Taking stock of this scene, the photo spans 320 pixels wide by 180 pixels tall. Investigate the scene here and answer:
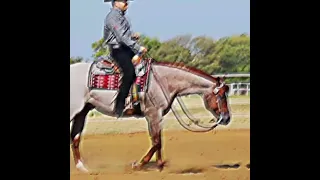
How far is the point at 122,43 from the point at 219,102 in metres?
0.75

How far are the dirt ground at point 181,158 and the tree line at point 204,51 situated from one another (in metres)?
0.44

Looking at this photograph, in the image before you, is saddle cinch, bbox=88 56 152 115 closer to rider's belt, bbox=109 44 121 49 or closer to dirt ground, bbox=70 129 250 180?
rider's belt, bbox=109 44 121 49

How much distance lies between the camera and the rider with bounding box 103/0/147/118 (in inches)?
235

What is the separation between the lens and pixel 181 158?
19.7ft

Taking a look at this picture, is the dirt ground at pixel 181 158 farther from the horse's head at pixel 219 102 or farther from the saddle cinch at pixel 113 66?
the saddle cinch at pixel 113 66

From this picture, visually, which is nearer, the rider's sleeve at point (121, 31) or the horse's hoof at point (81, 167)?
the rider's sleeve at point (121, 31)

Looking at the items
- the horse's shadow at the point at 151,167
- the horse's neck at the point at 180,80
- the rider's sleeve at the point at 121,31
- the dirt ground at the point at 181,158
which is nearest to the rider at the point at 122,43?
the rider's sleeve at the point at 121,31

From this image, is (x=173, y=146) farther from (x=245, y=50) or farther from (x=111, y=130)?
(x=245, y=50)

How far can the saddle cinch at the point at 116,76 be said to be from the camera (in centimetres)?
599

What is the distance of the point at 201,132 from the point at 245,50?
0.62 metres

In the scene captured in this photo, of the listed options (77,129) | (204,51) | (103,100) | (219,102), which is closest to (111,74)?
(103,100)

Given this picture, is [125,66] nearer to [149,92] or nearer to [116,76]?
[116,76]

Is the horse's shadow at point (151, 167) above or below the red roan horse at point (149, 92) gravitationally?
below

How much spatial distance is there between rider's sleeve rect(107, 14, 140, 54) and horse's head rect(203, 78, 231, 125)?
1.90ft
